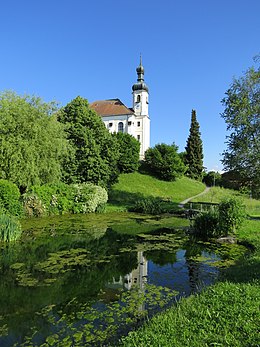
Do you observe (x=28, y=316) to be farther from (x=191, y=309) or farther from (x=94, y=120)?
(x=94, y=120)

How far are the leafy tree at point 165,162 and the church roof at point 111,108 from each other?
13.4 metres

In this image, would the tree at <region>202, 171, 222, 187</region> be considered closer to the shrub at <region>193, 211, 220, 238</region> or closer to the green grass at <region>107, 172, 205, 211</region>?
the green grass at <region>107, 172, 205, 211</region>

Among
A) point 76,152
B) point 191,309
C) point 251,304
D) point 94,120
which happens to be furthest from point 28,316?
point 94,120

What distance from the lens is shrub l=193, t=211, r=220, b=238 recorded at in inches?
603

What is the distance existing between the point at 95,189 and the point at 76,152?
5892mm

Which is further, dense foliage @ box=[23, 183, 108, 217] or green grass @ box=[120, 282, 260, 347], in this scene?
dense foliage @ box=[23, 183, 108, 217]

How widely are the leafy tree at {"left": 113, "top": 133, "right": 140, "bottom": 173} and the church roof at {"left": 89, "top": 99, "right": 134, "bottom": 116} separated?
12.8 m

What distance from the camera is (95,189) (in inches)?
1063

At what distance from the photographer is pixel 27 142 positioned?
22578 millimetres

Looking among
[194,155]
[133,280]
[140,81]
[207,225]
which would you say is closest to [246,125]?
[207,225]

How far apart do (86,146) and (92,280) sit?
2264cm

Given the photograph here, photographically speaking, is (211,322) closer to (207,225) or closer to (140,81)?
(207,225)

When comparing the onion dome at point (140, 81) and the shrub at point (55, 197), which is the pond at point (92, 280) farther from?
the onion dome at point (140, 81)

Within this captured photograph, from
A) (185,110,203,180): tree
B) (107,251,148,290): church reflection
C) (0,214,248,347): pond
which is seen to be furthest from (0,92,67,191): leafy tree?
(185,110,203,180): tree
